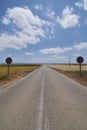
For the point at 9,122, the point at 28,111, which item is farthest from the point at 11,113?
the point at 9,122

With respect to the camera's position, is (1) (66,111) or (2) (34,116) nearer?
(2) (34,116)

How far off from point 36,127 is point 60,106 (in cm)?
376

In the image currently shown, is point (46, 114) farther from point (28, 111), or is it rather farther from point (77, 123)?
point (77, 123)

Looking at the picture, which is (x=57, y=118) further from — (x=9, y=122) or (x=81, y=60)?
(x=81, y=60)

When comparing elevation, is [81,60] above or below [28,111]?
above

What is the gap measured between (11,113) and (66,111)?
2106mm

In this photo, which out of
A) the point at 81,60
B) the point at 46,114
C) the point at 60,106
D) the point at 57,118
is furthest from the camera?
the point at 81,60

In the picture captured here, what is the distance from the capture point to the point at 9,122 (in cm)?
754

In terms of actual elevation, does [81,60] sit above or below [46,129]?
above

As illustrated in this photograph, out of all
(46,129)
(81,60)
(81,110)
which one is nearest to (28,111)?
(81,110)

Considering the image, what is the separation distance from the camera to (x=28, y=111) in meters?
9.41

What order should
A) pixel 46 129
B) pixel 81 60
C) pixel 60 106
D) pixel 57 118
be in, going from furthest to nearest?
1. pixel 81 60
2. pixel 60 106
3. pixel 57 118
4. pixel 46 129

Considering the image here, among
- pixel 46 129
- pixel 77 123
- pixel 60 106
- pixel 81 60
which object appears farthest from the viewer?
pixel 81 60

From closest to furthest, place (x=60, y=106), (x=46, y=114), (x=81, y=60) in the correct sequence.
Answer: (x=46, y=114)
(x=60, y=106)
(x=81, y=60)
